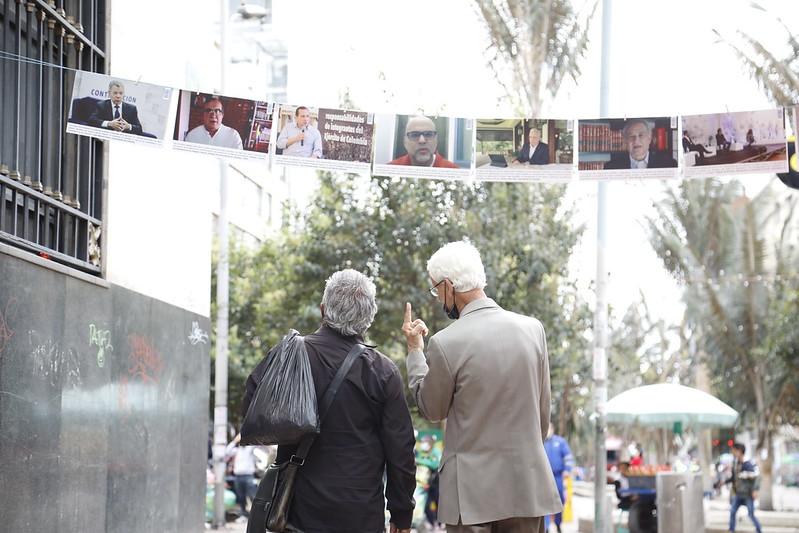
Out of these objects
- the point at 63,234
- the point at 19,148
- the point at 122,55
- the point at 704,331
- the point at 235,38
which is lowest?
the point at 704,331

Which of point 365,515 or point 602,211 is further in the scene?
point 602,211

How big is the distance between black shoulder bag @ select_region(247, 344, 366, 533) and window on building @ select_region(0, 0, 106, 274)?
291 centimetres

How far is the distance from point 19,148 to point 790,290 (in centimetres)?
2403

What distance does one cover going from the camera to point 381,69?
19.8 m

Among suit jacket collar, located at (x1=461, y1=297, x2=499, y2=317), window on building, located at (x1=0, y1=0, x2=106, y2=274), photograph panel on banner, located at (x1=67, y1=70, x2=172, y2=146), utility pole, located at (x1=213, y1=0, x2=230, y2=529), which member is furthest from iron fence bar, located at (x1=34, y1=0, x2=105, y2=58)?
utility pole, located at (x1=213, y1=0, x2=230, y2=529)

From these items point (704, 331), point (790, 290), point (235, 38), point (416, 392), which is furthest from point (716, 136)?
point (235, 38)

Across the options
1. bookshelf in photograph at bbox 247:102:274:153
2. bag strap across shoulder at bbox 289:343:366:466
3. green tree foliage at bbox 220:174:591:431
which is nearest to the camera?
bag strap across shoulder at bbox 289:343:366:466

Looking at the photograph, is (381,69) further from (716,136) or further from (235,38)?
(235,38)

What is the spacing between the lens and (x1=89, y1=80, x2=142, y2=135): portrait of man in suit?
739cm

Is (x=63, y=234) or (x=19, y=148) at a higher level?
(x=19, y=148)

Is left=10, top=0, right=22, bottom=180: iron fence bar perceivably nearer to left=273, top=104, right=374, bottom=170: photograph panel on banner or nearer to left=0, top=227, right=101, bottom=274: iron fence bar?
left=0, top=227, right=101, bottom=274: iron fence bar

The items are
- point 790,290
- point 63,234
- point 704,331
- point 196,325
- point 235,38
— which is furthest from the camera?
point 235,38

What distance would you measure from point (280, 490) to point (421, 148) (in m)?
3.99

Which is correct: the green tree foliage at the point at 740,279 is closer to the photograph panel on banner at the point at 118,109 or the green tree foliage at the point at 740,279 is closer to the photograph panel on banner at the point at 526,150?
the photograph panel on banner at the point at 526,150
